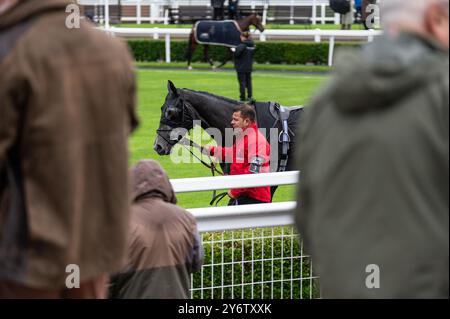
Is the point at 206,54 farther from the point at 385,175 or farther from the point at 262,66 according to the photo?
the point at 385,175

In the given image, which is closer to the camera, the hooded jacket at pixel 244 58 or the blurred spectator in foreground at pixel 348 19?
the hooded jacket at pixel 244 58

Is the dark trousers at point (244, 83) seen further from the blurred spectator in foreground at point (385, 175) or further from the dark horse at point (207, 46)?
the blurred spectator in foreground at point (385, 175)

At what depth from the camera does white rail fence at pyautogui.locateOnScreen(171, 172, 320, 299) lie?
4.95m

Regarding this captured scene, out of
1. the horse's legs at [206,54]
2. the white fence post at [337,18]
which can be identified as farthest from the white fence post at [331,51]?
the white fence post at [337,18]

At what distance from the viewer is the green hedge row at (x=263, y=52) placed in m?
24.9

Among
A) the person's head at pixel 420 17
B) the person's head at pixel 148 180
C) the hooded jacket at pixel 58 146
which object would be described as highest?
the person's head at pixel 420 17

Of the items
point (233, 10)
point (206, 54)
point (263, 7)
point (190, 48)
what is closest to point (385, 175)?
point (190, 48)

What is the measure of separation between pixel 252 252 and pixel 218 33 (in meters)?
19.5

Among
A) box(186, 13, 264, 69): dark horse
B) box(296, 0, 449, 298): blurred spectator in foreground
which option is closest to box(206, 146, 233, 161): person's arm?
box(296, 0, 449, 298): blurred spectator in foreground

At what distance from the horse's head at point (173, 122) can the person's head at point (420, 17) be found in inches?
301

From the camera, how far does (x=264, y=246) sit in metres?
5.22

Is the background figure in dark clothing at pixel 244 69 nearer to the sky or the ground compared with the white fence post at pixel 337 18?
nearer to the sky
